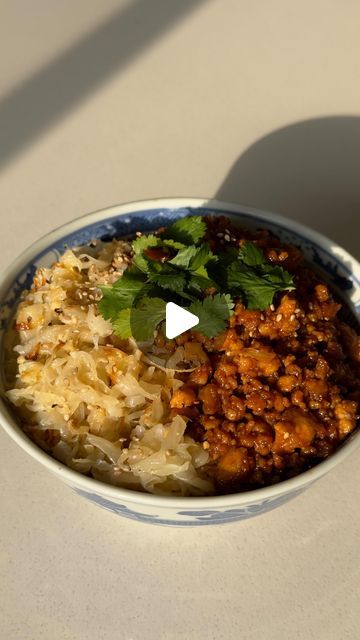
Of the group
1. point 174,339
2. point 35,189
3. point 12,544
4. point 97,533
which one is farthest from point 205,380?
point 35,189

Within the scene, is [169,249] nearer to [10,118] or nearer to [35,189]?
[35,189]

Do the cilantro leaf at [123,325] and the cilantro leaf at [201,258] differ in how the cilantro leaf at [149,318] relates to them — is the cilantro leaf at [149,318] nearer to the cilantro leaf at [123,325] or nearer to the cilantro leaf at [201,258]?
the cilantro leaf at [123,325]

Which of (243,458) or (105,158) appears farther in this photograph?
(105,158)

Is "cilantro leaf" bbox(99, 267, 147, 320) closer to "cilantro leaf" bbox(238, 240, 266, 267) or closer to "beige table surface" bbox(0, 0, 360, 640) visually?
"cilantro leaf" bbox(238, 240, 266, 267)

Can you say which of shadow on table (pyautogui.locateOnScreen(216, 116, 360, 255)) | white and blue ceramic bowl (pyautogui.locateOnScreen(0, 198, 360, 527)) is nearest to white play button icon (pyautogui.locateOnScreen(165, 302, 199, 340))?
white and blue ceramic bowl (pyautogui.locateOnScreen(0, 198, 360, 527))

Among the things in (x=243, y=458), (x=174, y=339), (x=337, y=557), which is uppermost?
(x=174, y=339)

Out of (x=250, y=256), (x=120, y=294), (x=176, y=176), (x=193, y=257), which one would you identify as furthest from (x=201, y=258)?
(x=176, y=176)
